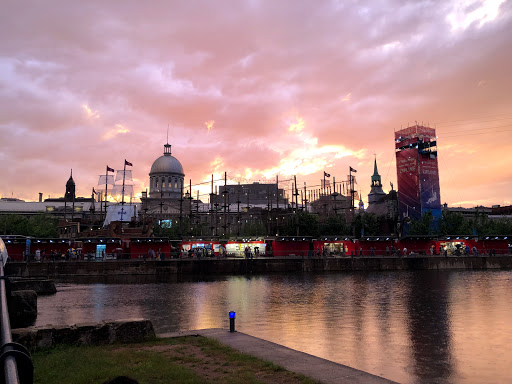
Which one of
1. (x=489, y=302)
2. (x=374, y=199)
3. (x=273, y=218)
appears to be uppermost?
(x=374, y=199)

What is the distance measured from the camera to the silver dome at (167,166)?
167250 mm

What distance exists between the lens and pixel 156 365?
1069 centimetres

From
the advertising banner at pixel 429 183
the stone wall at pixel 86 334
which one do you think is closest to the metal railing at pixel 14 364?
the stone wall at pixel 86 334

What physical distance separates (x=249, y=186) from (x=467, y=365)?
17958cm

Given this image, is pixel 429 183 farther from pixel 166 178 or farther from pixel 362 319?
pixel 362 319

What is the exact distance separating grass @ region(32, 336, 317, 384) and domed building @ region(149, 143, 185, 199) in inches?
5940

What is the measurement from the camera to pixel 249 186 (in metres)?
192

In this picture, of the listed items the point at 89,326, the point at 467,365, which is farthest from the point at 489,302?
the point at 89,326

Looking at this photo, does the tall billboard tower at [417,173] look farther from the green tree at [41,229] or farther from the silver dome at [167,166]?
the green tree at [41,229]

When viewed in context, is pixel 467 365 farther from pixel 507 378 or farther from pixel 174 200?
pixel 174 200

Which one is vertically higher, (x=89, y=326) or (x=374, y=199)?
(x=374, y=199)

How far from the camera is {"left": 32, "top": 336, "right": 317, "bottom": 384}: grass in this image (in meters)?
9.67

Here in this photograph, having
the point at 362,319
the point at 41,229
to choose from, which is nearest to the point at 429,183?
the point at 41,229

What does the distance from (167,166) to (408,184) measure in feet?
307
